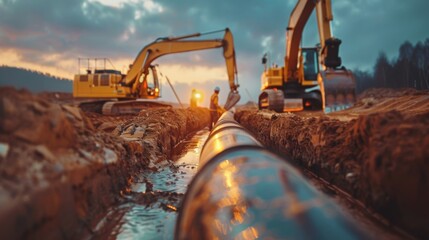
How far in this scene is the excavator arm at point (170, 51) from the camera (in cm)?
1342

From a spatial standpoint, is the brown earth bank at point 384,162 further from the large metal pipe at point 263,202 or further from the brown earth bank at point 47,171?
the brown earth bank at point 47,171

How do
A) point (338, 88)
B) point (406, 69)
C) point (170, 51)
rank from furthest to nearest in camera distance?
1. point (406, 69)
2. point (170, 51)
3. point (338, 88)

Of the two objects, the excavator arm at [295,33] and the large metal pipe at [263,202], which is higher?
the excavator arm at [295,33]

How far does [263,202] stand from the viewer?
2.55 metres

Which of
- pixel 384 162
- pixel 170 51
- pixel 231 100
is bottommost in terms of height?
pixel 384 162

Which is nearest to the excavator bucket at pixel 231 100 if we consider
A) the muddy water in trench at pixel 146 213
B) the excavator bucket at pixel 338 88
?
the excavator bucket at pixel 338 88

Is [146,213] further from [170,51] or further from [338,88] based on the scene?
[170,51]

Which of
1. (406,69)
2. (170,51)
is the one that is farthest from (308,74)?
(406,69)

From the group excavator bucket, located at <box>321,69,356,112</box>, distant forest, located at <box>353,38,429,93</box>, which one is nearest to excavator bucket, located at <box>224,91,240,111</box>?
excavator bucket, located at <box>321,69,356,112</box>

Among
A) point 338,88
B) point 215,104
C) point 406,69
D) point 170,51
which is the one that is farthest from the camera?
point 406,69

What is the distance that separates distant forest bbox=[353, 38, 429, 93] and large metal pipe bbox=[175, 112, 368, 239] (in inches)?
1179

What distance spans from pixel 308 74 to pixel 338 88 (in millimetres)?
3994

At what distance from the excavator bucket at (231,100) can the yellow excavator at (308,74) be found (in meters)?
1.14

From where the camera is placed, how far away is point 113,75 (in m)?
13.5
